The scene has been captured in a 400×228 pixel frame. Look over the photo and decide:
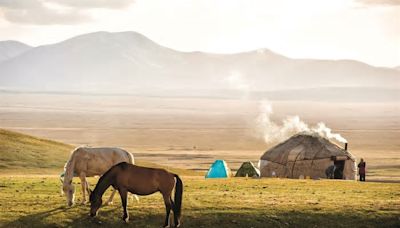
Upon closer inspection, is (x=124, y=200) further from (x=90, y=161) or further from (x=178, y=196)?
(x=90, y=161)

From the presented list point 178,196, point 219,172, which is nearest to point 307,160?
point 219,172

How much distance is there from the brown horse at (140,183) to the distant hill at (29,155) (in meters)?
30.3

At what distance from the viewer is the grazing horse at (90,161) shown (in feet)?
96.9

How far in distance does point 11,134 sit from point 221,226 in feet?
146

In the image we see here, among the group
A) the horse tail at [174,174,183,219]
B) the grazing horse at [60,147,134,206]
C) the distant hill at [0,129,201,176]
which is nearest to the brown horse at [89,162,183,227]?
the horse tail at [174,174,183,219]

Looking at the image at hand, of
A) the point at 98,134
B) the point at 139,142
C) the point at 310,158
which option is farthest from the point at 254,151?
the point at 310,158

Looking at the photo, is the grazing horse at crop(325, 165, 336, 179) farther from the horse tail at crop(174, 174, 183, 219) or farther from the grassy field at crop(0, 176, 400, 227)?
the horse tail at crop(174, 174, 183, 219)

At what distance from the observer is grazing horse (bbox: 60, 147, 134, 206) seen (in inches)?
1163

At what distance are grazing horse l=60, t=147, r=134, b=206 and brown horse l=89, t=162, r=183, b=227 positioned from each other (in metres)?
2.41

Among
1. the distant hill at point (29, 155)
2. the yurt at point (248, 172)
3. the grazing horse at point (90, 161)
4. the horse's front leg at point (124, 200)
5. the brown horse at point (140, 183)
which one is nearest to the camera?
the brown horse at point (140, 183)

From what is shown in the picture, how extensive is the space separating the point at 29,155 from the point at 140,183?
3719cm

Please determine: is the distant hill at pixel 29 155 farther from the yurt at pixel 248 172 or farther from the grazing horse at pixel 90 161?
the grazing horse at pixel 90 161

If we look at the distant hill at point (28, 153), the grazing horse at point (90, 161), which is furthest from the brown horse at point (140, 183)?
the distant hill at point (28, 153)

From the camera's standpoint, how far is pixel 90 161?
1174 inches
